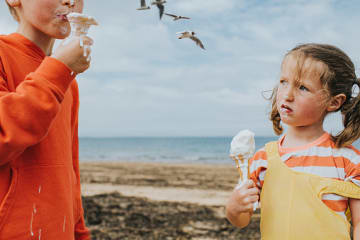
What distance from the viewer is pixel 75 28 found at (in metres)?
1.40

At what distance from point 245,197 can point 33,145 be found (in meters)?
1.09

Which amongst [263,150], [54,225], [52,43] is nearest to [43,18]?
[52,43]

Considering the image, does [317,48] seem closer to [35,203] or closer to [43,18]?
[43,18]

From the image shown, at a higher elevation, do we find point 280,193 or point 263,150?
point 263,150

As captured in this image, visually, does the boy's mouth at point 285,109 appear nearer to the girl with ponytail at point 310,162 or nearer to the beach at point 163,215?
the girl with ponytail at point 310,162

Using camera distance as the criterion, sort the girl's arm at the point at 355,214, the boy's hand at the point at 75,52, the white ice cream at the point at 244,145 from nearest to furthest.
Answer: the boy's hand at the point at 75,52
the girl's arm at the point at 355,214
the white ice cream at the point at 244,145

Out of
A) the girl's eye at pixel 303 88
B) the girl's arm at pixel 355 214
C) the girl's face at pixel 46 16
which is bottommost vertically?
the girl's arm at pixel 355 214

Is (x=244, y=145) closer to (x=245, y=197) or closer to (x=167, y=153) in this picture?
(x=245, y=197)

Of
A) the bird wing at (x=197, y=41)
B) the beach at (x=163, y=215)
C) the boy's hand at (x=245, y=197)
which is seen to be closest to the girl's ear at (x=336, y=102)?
the boy's hand at (x=245, y=197)

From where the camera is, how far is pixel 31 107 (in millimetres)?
1293

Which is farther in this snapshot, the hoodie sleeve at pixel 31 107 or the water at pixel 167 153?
the water at pixel 167 153

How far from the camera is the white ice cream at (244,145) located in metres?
1.83

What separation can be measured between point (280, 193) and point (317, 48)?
2.81 feet

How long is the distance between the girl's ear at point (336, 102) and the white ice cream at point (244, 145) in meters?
0.50
